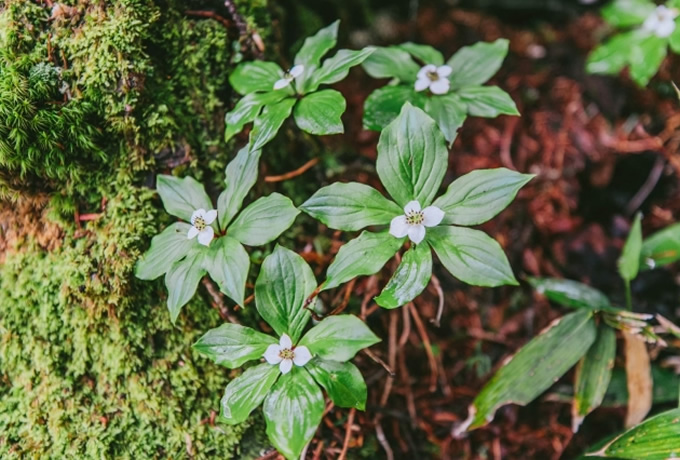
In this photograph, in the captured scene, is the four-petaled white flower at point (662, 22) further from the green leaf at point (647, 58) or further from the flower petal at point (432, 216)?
the flower petal at point (432, 216)

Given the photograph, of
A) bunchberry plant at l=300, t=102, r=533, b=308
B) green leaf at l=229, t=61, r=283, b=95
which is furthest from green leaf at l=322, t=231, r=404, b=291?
green leaf at l=229, t=61, r=283, b=95

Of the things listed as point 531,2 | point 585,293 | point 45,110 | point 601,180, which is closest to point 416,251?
point 585,293

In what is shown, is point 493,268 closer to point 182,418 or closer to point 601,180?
point 182,418

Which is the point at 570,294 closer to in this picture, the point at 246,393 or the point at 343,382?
the point at 343,382

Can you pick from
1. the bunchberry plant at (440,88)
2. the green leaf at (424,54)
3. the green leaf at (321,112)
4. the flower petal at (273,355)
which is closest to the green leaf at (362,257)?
the flower petal at (273,355)

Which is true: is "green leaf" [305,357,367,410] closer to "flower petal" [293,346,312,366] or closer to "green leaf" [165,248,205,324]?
"flower petal" [293,346,312,366]

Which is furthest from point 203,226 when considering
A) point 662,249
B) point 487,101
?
point 662,249
